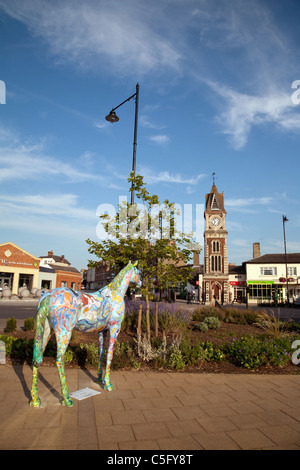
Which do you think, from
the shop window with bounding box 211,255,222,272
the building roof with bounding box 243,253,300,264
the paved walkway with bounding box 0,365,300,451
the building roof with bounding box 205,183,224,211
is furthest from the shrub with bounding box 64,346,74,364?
the building roof with bounding box 205,183,224,211

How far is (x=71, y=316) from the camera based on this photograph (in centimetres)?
441

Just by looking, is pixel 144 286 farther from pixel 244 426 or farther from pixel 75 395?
pixel 244 426

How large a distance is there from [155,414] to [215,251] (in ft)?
177

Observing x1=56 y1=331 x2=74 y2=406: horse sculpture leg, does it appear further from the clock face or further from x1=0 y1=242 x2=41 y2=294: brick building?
the clock face

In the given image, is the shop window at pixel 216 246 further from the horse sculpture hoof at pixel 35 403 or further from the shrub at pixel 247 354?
the horse sculpture hoof at pixel 35 403

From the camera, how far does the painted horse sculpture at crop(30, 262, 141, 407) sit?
4.32 meters

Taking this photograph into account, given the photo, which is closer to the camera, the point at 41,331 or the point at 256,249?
the point at 41,331

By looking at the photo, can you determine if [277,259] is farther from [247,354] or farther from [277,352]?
[247,354]

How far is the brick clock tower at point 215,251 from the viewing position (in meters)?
53.2

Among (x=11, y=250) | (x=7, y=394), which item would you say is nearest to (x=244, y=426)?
(x=7, y=394)

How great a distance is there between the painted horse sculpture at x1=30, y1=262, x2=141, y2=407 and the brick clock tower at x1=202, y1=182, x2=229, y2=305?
45.8 m

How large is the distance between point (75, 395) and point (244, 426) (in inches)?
98.5

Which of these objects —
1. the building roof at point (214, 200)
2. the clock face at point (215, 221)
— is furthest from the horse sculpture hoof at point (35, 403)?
the building roof at point (214, 200)

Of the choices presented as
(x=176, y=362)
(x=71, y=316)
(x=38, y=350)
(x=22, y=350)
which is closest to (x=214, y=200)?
(x=176, y=362)
